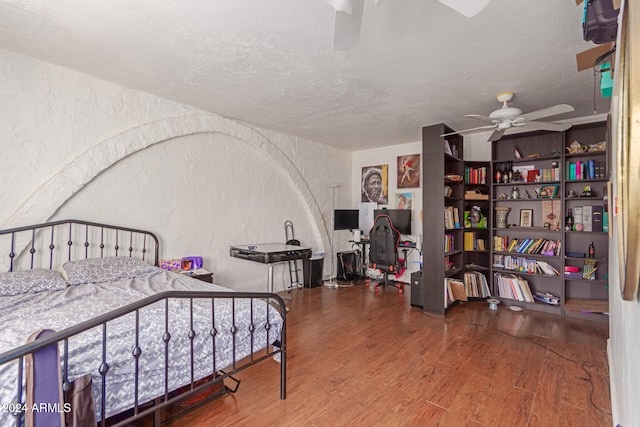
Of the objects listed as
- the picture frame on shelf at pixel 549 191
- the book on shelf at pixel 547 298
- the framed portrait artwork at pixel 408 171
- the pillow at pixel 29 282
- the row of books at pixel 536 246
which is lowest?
the book on shelf at pixel 547 298

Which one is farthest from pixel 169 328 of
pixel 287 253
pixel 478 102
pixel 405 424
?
pixel 478 102

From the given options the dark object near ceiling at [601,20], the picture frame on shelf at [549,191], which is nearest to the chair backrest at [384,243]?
the picture frame on shelf at [549,191]

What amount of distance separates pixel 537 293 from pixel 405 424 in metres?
3.44

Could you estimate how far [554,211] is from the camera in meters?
4.14

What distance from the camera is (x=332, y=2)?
1407 mm

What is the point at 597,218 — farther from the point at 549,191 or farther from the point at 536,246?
the point at 536,246

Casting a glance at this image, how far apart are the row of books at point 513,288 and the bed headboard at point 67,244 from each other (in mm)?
4619

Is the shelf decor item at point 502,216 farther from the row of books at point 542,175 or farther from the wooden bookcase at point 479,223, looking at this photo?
the row of books at point 542,175

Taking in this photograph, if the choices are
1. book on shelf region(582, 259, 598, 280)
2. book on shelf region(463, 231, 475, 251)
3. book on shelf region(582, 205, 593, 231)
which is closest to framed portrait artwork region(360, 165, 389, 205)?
book on shelf region(463, 231, 475, 251)

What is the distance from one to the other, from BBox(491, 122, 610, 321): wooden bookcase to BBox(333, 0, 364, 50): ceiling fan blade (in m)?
3.67

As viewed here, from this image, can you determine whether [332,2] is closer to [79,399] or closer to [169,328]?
[169,328]

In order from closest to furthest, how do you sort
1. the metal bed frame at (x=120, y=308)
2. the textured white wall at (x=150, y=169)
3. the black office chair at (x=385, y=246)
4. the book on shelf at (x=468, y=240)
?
the metal bed frame at (x=120, y=308) < the textured white wall at (x=150, y=169) < the book on shelf at (x=468, y=240) < the black office chair at (x=385, y=246)

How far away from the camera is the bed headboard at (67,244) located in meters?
2.61

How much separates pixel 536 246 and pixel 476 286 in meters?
0.97
